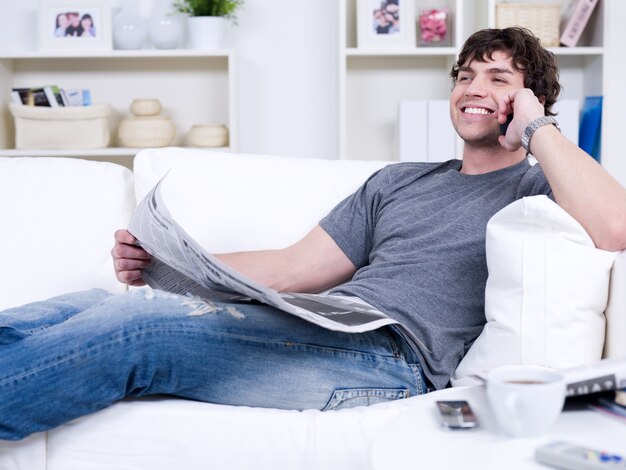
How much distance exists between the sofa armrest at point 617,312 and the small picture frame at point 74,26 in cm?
210

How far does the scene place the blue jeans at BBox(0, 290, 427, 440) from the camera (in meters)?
1.18

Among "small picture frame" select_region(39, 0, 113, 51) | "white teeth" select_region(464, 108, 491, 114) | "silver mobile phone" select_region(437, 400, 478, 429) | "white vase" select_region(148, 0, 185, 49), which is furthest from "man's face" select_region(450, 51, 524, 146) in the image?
"small picture frame" select_region(39, 0, 113, 51)

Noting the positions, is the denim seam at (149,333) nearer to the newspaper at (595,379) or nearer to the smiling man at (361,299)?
the smiling man at (361,299)

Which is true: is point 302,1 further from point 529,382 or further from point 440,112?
point 529,382

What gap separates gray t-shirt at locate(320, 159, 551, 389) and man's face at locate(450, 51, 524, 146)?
0.08m

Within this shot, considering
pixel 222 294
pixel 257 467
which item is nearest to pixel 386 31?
pixel 222 294

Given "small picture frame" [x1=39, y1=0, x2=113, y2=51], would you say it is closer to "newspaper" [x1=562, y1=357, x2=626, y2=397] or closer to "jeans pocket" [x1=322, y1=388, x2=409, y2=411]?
"jeans pocket" [x1=322, y1=388, x2=409, y2=411]

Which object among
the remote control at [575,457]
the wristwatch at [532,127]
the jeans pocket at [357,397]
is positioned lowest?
the jeans pocket at [357,397]

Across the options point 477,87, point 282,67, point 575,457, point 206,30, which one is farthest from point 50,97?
point 575,457

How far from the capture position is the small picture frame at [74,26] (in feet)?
9.63

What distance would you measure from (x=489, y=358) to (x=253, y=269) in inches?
20.4

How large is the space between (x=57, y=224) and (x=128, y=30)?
1.32 meters

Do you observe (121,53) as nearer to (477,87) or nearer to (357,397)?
(477,87)

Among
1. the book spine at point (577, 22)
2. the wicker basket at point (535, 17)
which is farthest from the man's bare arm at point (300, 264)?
the book spine at point (577, 22)
